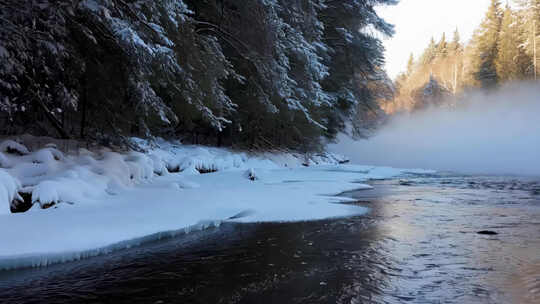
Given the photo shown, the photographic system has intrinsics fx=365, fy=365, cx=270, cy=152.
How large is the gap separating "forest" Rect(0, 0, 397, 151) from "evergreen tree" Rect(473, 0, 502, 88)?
29.8 metres

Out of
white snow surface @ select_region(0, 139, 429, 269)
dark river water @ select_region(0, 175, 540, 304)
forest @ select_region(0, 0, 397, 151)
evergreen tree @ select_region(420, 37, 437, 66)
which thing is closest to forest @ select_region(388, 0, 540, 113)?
evergreen tree @ select_region(420, 37, 437, 66)

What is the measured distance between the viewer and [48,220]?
155 inches

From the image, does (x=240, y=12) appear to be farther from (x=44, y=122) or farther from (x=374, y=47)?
(x=374, y=47)

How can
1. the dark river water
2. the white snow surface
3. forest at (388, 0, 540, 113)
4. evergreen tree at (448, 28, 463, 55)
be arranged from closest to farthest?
the dark river water, the white snow surface, forest at (388, 0, 540, 113), evergreen tree at (448, 28, 463, 55)

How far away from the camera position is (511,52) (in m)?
34.0

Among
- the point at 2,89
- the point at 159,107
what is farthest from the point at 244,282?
the point at 2,89

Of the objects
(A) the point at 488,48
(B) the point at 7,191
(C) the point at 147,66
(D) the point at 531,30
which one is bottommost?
(B) the point at 7,191

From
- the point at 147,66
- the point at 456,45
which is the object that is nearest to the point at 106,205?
the point at 147,66

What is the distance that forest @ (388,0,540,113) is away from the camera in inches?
1298

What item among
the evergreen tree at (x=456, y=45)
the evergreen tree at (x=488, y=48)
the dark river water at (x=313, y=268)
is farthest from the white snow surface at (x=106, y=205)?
the evergreen tree at (x=456, y=45)

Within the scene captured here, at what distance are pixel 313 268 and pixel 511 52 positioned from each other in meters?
39.3

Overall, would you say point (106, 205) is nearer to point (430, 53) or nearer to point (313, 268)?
point (313, 268)

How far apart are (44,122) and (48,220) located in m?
5.25

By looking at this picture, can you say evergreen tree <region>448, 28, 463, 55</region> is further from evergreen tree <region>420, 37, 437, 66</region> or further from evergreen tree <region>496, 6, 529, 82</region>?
evergreen tree <region>496, 6, 529, 82</region>
